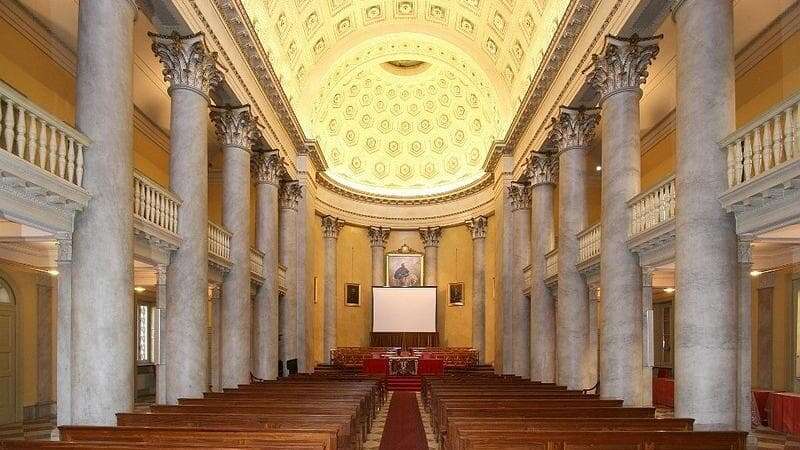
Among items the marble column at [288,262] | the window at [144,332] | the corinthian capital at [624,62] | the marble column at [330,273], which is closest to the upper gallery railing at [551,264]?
the corinthian capital at [624,62]

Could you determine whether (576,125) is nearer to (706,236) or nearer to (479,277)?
(706,236)

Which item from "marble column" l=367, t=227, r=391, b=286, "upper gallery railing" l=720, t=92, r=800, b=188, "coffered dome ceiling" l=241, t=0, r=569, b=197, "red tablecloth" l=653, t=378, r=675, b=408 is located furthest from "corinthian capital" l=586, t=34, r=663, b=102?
"marble column" l=367, t=227, r=391, b=286

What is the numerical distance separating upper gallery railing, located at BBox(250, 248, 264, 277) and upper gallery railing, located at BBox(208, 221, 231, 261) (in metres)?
2.68

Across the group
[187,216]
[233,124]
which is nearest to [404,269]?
[233,124]

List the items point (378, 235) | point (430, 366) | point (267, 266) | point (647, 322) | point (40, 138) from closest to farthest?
1. point (40, 138)
2. point (647, 322)
3. point (267, 266)
4. point (430, 366)
5. point (378, 235)

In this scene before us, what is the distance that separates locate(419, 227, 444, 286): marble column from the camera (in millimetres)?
37438

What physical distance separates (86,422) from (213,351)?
10235mm

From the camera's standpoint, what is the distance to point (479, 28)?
2786 centimetres

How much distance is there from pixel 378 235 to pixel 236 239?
58.0 ft

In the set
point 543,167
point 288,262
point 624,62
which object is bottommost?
point 288,262

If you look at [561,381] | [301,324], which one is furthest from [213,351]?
[561,381]

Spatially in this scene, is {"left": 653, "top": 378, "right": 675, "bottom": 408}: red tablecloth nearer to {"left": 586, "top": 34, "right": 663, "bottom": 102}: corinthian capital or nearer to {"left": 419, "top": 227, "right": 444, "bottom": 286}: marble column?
{"left": 586, "top": 34, "right": 663, "bottom": 102}: corinthian capital

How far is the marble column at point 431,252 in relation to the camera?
3744 centimetres

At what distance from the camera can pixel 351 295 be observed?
37156 mm
